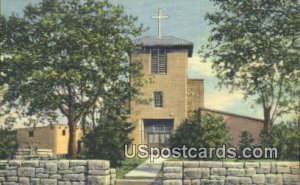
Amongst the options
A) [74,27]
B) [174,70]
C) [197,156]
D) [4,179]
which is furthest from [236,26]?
[174,70]

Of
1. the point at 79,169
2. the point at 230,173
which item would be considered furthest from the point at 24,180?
Result: the point at 230,173

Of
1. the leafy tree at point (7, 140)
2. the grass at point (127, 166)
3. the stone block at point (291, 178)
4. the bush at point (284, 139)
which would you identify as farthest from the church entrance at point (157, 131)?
the stone block at point (291, 178)

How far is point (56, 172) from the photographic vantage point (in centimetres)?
1605

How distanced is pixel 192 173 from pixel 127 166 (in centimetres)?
715

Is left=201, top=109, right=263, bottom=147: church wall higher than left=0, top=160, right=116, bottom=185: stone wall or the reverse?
higher

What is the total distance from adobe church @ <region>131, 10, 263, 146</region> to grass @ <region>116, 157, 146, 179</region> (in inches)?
382

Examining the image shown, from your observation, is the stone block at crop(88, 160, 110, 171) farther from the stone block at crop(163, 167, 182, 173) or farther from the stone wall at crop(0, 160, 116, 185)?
the stone block at crop(163, 167, 182, 173)

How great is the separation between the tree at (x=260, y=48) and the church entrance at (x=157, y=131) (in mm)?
11891

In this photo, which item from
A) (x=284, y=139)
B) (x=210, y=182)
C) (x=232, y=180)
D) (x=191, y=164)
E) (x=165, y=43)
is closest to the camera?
(x=232, y=180)

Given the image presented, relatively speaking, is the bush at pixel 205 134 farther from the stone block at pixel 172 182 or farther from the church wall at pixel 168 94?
the church wall at pixel 168 94

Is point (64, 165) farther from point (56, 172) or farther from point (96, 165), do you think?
point (96, 165)

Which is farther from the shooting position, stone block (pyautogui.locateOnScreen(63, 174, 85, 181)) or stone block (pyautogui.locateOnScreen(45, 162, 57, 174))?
stone block (pyautogui.locateOnScreen(45, 162, 57, 174))

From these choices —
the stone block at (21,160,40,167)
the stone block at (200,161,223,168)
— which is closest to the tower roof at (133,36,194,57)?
the stone block at (21,160,40,167)

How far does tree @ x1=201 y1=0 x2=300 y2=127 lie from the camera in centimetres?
2152
